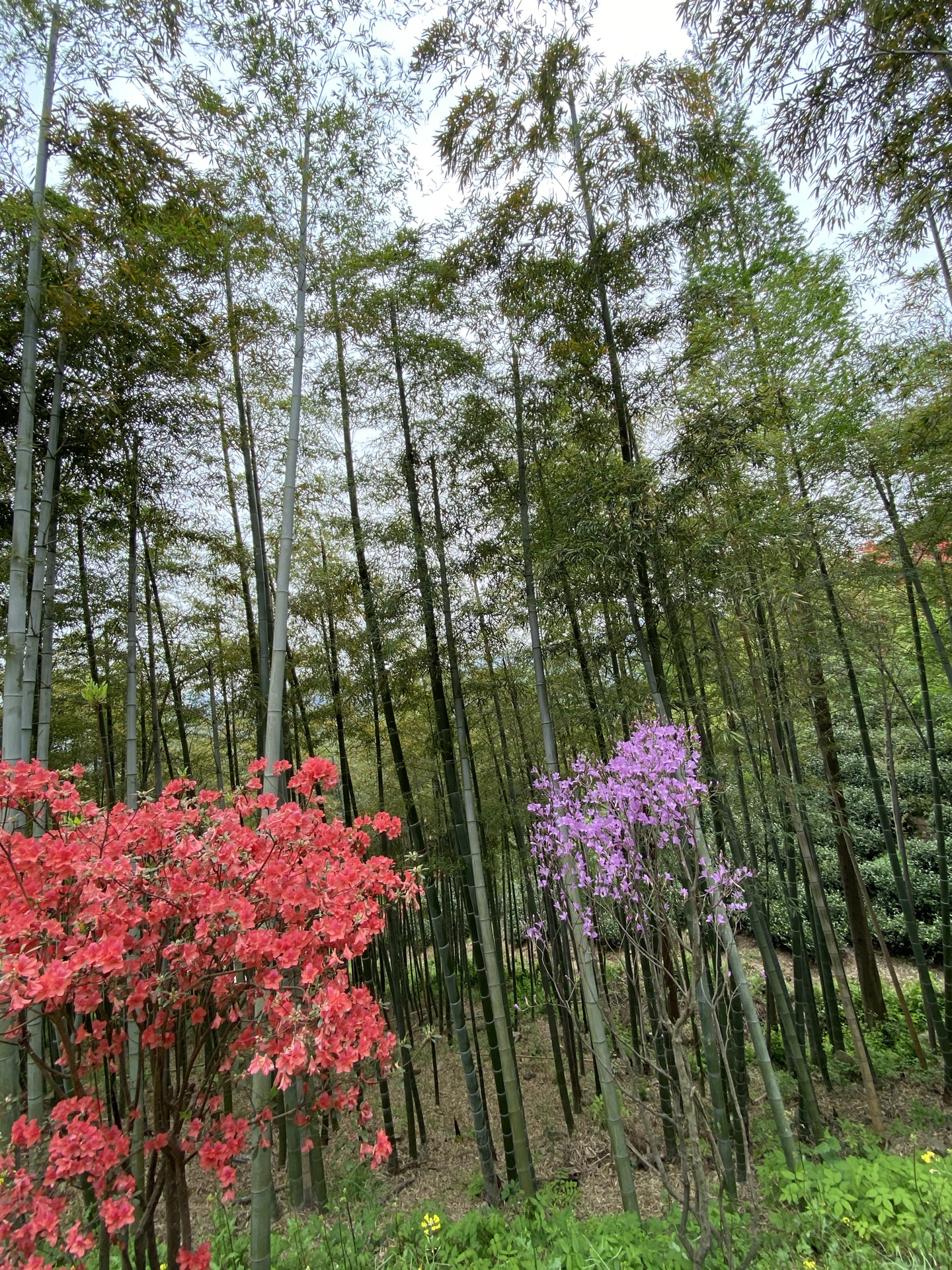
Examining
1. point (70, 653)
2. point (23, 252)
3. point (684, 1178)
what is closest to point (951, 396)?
point (684, 1178)

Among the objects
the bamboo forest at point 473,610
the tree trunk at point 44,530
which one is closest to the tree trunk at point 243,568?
the bamboo forest at point 473,610

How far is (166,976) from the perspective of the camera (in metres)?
1.49

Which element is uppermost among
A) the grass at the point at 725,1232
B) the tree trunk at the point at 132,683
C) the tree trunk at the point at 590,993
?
the tree trunk at the point at 132,683

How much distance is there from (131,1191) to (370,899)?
0.94 meters

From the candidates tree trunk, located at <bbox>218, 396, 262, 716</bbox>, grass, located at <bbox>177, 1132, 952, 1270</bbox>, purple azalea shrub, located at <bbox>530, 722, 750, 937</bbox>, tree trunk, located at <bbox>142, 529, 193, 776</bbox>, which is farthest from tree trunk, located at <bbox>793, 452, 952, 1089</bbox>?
tree trunk, located at <bbox>142, 529, 193, 776</bbox>

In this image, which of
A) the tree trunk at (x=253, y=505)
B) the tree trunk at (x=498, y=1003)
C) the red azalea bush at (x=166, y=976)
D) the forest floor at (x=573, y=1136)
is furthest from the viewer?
the forest floor at (x=573, y=1136)

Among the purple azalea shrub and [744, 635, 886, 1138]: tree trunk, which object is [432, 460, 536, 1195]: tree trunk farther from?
[744, 635, 886, 1138]: tree trunk

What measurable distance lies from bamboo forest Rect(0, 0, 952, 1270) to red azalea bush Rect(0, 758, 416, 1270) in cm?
2

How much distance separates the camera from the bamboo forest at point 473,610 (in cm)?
168

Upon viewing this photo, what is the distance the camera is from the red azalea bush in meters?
1.38

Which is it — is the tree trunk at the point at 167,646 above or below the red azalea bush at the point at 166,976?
above

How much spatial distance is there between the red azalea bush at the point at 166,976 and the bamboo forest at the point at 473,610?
18mm

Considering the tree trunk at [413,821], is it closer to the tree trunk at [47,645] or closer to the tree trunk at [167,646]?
the tree trunk at [167,646]

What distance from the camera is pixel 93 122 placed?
8.53 ft
